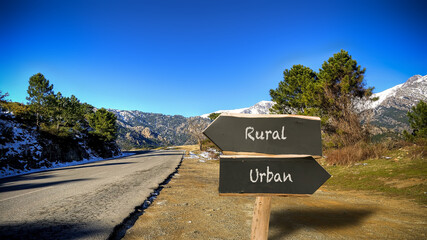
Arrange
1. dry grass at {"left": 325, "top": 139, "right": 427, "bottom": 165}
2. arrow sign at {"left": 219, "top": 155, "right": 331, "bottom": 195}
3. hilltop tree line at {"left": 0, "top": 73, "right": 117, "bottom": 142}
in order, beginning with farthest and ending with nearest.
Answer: hilltop tree line at {"left": 0, "top": 73, "right": 117, "bottom": 142}, dry grass at {"left": 325, "top": 139, "right": 427, "bottom": 165}, arrow sign at {"left": 219, "top": 155, "right": 331, "bottom": 195}

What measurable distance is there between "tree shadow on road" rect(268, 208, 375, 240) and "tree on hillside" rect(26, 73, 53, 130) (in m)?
31.2

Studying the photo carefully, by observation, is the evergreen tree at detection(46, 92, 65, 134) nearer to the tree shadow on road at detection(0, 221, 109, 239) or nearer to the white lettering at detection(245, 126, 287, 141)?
the tree shadow on road at detection(0, 221, 109, 239)

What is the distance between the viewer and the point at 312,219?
432 cm

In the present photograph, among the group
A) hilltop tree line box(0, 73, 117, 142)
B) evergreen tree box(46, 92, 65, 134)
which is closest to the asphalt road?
hilltop tree line box(0, 73, 117, 142)

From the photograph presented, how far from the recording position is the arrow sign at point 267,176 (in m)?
2.20

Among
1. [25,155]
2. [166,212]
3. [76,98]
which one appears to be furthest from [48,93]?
[166,212]

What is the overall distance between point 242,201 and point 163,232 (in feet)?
9.86

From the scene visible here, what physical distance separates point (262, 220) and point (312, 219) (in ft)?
9.06

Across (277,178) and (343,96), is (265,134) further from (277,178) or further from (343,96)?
(343,96)

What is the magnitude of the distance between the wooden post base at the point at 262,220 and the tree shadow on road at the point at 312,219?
121cm

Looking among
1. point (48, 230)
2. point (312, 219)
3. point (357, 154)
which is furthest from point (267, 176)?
point (357, 154)

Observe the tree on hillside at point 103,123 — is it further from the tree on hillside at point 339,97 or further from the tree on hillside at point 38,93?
the tree on hillside at point 339,97

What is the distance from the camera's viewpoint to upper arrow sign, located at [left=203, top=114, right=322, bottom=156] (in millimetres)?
2268

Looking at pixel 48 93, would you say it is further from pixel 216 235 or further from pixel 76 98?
pixel 216 235
